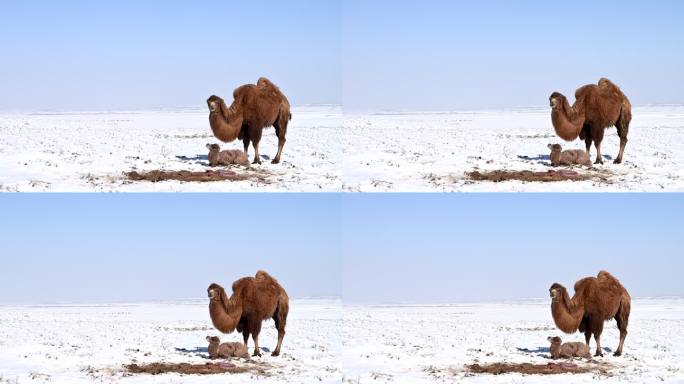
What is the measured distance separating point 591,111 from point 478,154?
3.00m

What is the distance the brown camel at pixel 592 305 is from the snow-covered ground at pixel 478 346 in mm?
450

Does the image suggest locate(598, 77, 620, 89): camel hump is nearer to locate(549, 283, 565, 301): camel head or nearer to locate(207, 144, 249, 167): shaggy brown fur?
locate(549, 283, 565, 301): camel head

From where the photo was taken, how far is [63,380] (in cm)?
1435

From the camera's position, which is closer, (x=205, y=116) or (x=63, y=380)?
(x=63, y=380)

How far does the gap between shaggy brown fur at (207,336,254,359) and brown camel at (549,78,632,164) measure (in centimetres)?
532

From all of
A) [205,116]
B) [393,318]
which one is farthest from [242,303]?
[205,116]

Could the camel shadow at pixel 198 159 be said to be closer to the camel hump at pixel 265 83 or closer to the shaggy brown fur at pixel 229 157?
the shaggy brown fur at pixel 229 157

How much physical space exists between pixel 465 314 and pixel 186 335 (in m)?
9.42

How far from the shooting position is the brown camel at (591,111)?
16672mm

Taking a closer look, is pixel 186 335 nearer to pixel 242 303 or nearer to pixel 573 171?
pixel 242 303

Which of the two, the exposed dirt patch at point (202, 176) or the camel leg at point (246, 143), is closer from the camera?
the exposed dirt patch at point (202, 176)

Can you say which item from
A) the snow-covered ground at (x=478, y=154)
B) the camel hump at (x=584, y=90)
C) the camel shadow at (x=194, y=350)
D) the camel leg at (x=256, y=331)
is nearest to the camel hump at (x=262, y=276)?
the camel leg at (x=256, y=331)

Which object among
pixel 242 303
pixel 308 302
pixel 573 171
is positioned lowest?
pixel 308 302

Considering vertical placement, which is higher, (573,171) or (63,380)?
(573,171)
